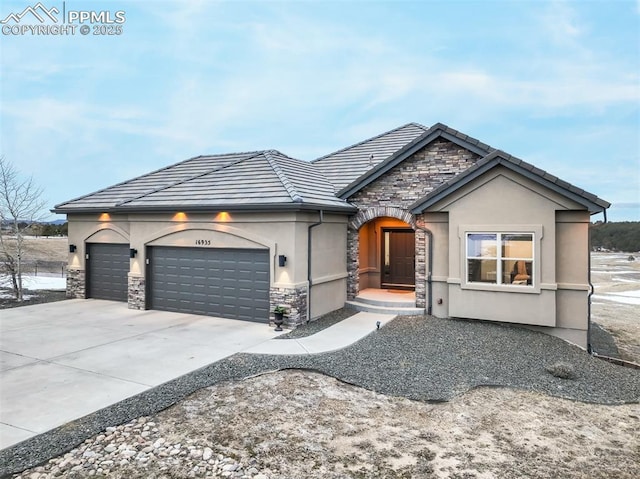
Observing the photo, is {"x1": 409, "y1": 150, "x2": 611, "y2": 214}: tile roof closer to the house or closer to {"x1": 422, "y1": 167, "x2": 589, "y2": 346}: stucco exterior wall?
the house

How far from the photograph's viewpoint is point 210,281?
12.1 m

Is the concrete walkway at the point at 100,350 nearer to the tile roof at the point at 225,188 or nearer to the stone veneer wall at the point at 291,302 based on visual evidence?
the stone veneer wall at the point at 291,302

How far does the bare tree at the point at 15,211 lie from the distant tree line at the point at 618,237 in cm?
5128

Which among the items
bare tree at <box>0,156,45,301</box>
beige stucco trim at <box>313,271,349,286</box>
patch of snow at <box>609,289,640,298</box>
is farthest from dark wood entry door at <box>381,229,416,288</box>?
bare tree at <box>0,156,45,301</box>

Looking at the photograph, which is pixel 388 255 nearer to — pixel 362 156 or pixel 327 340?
pixel 362 156

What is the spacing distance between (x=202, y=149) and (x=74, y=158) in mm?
51982

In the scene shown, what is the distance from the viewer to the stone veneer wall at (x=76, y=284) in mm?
15117

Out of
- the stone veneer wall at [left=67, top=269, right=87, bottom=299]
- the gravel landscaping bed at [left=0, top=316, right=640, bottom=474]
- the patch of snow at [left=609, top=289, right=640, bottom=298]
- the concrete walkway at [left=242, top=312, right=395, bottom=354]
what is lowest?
the patch of snow at [left=609, top=289, right=640, bottom=298]

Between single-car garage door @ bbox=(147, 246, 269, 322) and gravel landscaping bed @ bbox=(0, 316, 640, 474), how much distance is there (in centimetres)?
338

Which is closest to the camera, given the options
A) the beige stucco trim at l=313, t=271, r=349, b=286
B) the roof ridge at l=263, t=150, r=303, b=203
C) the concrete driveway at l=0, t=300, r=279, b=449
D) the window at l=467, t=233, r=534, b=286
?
the concrete driveway at l=0, t=300, r=279, b=449

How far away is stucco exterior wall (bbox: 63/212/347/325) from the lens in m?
10.8

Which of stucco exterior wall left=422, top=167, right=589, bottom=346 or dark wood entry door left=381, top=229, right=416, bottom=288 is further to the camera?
dark wood entry door left=381, top=229, right=416, bottom=288

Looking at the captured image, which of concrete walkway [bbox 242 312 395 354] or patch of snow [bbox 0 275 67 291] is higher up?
patch of snow [bbox 0 275 67 291]

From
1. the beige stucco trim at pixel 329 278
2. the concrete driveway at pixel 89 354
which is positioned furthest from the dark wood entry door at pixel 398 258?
the concrete driveway at pixel 89 354
